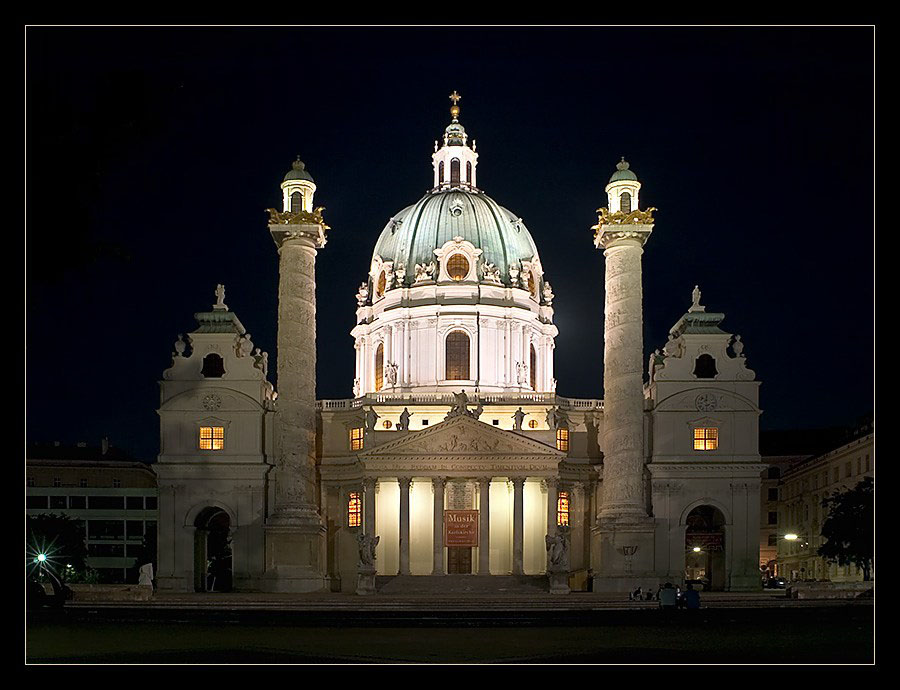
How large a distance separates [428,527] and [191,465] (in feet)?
48.4

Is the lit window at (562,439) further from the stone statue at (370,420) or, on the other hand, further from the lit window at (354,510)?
the lit window at (354,510)

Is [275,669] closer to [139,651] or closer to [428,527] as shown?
[139,651]

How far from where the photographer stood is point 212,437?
8475 centimetres

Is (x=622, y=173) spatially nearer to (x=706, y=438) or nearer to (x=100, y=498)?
(x=706, y=438)

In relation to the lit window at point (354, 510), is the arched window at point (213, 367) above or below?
above

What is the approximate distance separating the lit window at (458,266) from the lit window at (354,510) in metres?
20.9

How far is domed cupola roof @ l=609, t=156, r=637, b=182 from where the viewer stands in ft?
263

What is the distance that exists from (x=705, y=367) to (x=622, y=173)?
14.0 metres

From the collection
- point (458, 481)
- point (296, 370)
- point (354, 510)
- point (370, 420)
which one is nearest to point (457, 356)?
point (370, 420)

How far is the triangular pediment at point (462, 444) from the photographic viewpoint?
3383 inches

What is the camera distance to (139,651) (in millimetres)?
33125

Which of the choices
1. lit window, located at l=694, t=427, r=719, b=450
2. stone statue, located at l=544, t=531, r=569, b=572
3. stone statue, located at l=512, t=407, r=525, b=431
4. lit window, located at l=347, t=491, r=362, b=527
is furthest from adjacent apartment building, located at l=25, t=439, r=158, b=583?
stone statue, located at l=544, t=531, r=569, b=572

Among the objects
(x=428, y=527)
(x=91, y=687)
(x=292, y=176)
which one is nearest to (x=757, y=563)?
(x=428, y=527)

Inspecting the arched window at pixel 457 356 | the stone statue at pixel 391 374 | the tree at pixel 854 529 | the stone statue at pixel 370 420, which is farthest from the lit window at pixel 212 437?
the tree at pixel 854 529
